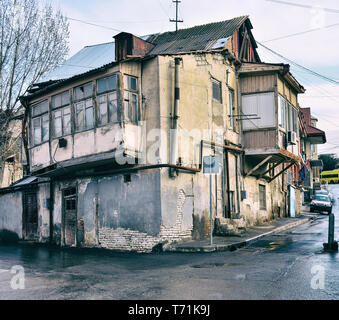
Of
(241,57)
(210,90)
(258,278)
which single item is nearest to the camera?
(258,278)

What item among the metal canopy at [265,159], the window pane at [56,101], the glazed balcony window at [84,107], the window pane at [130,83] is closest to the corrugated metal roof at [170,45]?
the window pane at [56,101]

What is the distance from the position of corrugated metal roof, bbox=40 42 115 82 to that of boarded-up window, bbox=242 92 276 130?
21.6 ft

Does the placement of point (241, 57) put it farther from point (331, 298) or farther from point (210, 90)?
point (331, 298)

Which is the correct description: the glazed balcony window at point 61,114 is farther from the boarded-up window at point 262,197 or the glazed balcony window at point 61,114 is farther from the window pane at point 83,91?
the boarded-up window at point 262,197

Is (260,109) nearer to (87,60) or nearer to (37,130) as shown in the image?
(87,60)

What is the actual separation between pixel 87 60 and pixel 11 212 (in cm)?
937

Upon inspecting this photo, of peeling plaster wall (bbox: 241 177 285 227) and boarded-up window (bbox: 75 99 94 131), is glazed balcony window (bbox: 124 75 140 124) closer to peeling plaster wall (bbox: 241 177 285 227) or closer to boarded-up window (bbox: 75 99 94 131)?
boarded-up window (bbox: 75 99 94 131)

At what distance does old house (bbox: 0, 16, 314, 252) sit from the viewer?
51.4 feet

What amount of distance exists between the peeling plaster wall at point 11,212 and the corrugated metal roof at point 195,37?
35.3 ft

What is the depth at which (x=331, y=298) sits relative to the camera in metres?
6.79

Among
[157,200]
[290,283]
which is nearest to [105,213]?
[157,200]

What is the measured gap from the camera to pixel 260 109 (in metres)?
20.1

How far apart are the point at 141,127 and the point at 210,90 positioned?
394 centimetres

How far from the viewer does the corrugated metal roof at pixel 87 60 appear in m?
19.0
